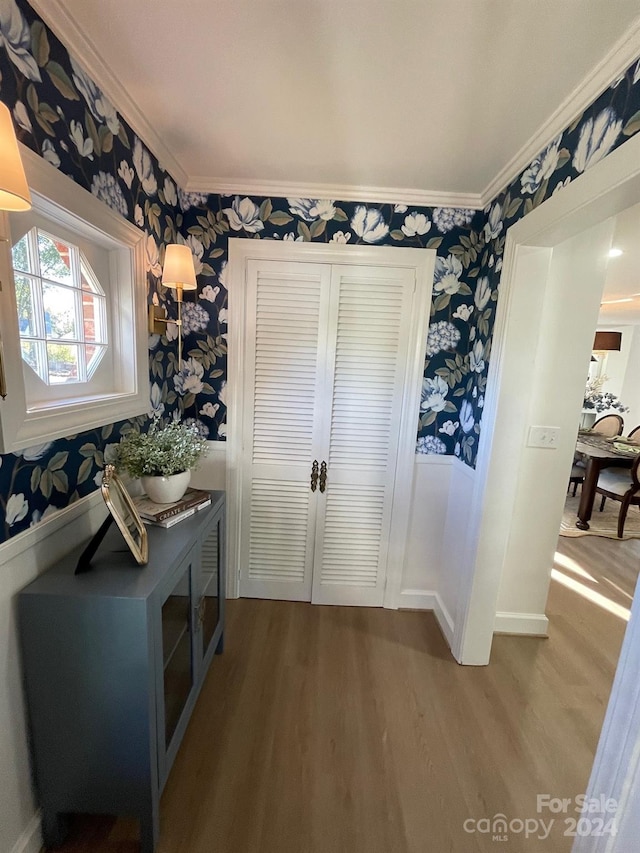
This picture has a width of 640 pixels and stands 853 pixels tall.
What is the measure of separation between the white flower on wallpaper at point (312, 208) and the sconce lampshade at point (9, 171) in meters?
1.53

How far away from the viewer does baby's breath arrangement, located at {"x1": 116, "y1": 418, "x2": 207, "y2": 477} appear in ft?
4.81

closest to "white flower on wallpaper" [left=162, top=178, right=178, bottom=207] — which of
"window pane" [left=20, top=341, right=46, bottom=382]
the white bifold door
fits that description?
the white bifold door

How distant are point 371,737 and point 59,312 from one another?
2.04m

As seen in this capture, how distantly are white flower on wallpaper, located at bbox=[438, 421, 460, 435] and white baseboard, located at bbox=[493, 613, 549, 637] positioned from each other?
112 cm

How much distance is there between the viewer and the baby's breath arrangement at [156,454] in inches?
57.7

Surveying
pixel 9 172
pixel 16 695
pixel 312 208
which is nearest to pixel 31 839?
pixel 16 695

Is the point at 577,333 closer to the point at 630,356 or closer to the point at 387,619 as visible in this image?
the point at 387,619

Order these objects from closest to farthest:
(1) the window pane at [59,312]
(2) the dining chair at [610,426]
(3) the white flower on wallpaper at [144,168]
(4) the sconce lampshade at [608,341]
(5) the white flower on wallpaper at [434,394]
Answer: (1) the window pane at [59,312] → (3) the white flower on wallpaper at [144,168] → (5) the white flower on wallpaper at [434,394] → (2) the dining chair at [610,426] → (4) the sconce lampshade at [608,341]

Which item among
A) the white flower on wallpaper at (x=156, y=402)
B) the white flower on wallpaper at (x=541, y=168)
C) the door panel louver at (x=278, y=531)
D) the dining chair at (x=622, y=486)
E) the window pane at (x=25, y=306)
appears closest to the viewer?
the window pane at (x=25, y=306)

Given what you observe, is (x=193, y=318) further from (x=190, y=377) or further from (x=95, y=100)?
(x=95, y=100)

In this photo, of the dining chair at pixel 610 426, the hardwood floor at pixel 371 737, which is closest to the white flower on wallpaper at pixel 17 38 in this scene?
the hardwood floor at pixel 371 737

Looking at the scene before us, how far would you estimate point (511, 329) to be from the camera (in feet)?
5.68

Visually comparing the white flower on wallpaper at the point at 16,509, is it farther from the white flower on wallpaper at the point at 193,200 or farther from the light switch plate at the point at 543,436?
the light switch plate at the point at 543,436

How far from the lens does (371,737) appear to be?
161 cm
